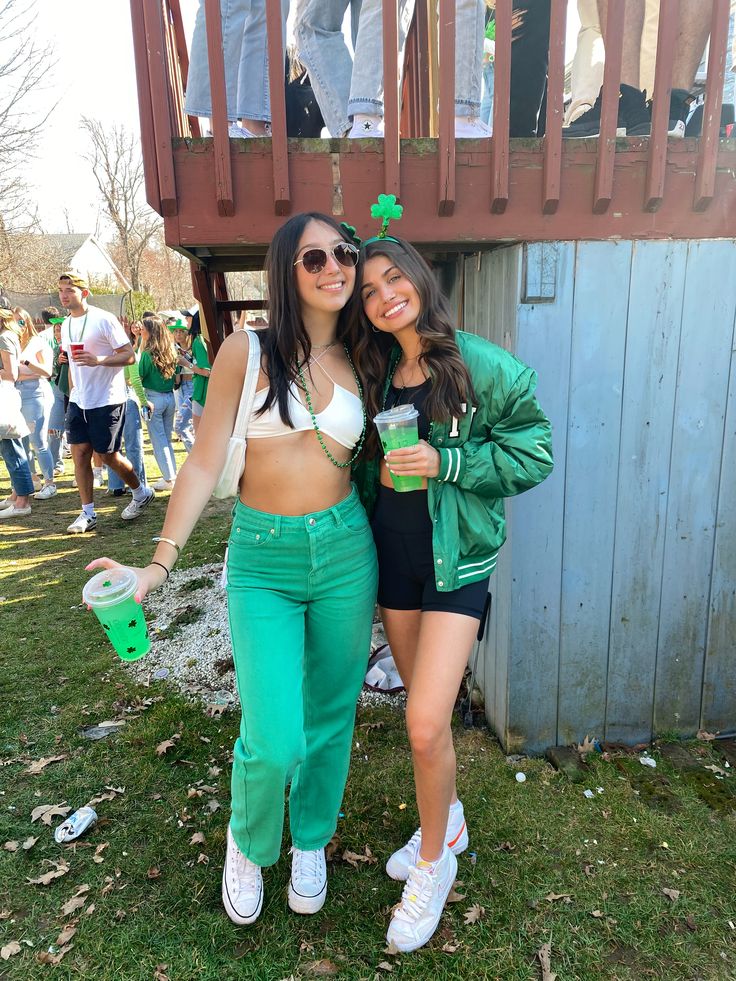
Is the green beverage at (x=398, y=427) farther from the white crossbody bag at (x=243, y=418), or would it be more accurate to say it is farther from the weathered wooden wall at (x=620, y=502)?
the weathered wooden wall at (x=620, y=502)

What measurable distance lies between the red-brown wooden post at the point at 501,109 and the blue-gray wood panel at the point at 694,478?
34.6 inches

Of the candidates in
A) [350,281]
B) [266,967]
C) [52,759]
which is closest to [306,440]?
[350,281]

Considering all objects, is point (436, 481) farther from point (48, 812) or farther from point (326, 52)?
point (326, 52)

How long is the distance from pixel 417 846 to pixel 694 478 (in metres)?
2.04

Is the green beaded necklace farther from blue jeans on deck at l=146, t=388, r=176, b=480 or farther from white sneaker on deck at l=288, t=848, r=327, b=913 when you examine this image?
blue jeans on deck at l=146, t=388, r=176, b=480

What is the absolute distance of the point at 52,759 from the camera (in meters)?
3.30

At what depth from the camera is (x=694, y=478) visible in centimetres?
311

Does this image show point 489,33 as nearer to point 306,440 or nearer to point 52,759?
point 306,440

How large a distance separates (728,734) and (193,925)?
8.80ft

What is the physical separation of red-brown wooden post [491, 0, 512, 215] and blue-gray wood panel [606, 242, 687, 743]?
643 millimetres

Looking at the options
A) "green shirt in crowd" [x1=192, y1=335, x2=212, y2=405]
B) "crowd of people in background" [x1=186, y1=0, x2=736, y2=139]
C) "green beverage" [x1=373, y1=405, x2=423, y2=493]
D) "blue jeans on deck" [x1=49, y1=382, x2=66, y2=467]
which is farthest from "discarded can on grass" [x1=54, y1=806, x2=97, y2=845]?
"blue jeans on deck" [x1=49, y1=382, x2=66, y2=467]

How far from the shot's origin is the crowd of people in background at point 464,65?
3027 millimetres

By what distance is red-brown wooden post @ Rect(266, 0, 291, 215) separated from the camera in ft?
8.75

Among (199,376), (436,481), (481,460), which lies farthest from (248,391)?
(199,376)
